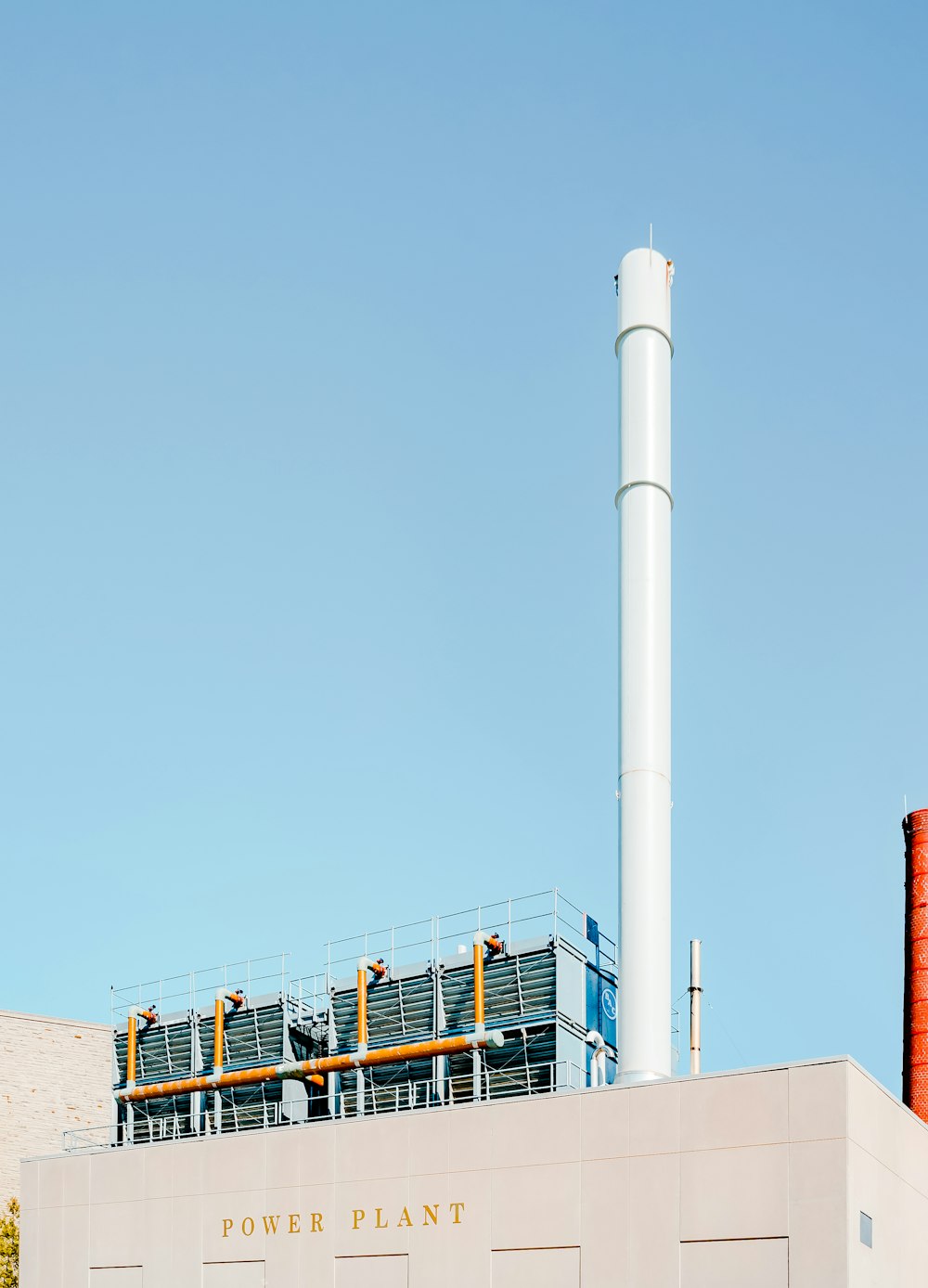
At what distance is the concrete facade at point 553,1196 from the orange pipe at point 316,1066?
326cm

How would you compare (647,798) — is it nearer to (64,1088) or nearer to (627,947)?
(627,947)

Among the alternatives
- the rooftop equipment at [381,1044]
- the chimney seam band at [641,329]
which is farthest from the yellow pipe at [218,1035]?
the chimney seam band at [641,329]

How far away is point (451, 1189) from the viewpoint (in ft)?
116

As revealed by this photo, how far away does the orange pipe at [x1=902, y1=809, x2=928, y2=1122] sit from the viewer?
47500mm

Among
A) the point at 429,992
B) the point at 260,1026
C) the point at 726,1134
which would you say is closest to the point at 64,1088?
the point at 260,1026

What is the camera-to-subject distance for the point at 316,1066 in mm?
42125

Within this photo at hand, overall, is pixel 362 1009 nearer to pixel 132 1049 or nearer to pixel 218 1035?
pixel 218 1035

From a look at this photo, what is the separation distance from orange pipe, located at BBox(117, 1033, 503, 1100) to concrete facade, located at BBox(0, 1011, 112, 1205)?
55.7ft

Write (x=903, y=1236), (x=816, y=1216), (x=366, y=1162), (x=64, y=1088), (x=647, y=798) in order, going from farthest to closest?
1. (x=64, y=1088)
2. (x=647, y=798)
3. (x=366, y=1162)
4. (x=903, y=1236)
5. (x=816, y=1216)

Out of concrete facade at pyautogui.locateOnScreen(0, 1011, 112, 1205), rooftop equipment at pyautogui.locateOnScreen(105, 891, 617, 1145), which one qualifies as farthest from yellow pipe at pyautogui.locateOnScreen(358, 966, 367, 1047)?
concrete facade at pyautogui.locateOnScreen(0, 1011, 112, 1205)

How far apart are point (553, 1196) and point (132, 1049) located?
17058 mm

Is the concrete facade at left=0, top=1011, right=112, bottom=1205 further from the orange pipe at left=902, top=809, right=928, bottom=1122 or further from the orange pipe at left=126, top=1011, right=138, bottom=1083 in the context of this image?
the orange pipe at left=902, top=809, right=928, bottom=1122

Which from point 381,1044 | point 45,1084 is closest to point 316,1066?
point 381,1044

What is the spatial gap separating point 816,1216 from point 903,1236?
394cm
